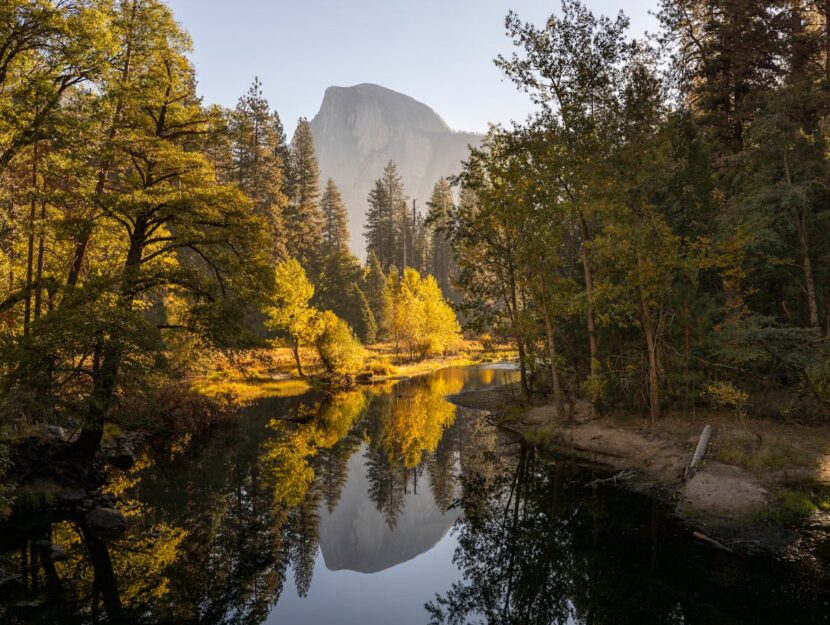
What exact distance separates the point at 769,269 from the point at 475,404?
19.9 meters

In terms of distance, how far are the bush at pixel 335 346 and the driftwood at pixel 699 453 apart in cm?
2937

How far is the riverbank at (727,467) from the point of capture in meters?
12.7

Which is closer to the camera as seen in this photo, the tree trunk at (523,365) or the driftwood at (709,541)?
the driftwood at (709,541)

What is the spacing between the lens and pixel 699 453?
1683 centimetres

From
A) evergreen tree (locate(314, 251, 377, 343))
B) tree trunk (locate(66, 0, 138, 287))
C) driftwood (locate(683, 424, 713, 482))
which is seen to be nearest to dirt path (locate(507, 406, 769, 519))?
driftwood (locate(683, 424, 713, 482))

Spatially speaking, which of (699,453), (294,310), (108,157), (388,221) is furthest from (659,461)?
(388,221)

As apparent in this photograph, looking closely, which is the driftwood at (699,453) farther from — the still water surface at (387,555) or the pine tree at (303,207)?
the pine tree at (303,207)

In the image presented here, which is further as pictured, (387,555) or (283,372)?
(283,372)

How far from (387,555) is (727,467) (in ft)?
36.2

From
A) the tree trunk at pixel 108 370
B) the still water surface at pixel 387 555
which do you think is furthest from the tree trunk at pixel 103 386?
the still water surface at pixel 387 555

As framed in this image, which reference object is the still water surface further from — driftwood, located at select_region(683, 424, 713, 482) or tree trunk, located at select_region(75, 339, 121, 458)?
tree trunk, located at select_region(75, 339, 121, 458)

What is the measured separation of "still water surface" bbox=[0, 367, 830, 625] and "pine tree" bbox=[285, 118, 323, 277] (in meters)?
44.5

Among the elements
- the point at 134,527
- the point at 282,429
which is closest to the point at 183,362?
the point at 282,429

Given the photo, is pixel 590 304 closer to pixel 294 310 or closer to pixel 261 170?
pixel 294 310
